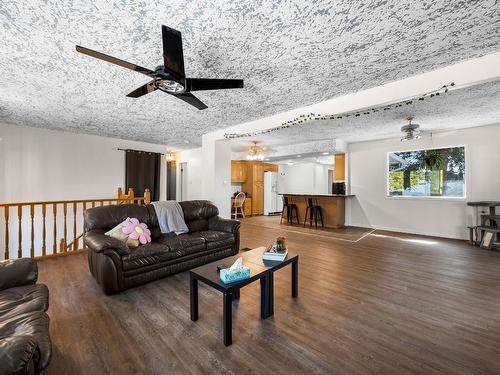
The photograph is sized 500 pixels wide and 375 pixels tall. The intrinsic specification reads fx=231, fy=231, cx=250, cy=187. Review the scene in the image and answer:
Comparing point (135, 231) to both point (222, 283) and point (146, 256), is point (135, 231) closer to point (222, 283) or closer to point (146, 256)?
point (146, 256)

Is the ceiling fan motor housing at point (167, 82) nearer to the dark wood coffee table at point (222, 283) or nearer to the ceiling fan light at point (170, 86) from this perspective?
the ceiling fan light at point (170, 86)

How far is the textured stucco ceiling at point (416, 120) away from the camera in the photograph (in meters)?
3.30

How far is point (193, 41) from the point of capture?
208 centimetres

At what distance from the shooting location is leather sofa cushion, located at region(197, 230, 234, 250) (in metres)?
3.48

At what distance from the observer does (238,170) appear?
349 inches

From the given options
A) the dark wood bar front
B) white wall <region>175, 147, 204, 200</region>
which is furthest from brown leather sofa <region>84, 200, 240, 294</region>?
white wall <region>175, 147, 204, 200</region>

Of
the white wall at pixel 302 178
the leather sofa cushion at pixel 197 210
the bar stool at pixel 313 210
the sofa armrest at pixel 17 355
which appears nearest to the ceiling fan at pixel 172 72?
the sofa armrest at pixel 17 355

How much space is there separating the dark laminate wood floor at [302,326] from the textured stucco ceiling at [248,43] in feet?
8.18

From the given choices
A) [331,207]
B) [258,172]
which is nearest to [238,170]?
[258,172]

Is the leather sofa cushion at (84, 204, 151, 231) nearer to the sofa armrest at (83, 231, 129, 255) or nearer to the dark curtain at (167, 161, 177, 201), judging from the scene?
the sofa armrest at (83, 231, 129, 255)

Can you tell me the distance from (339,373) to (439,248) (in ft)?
13.7

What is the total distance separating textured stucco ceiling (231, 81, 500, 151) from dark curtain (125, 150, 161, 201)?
287 centimetres

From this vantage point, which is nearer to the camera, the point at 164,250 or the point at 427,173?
the point at 164,250

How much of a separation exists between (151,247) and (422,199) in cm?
610
